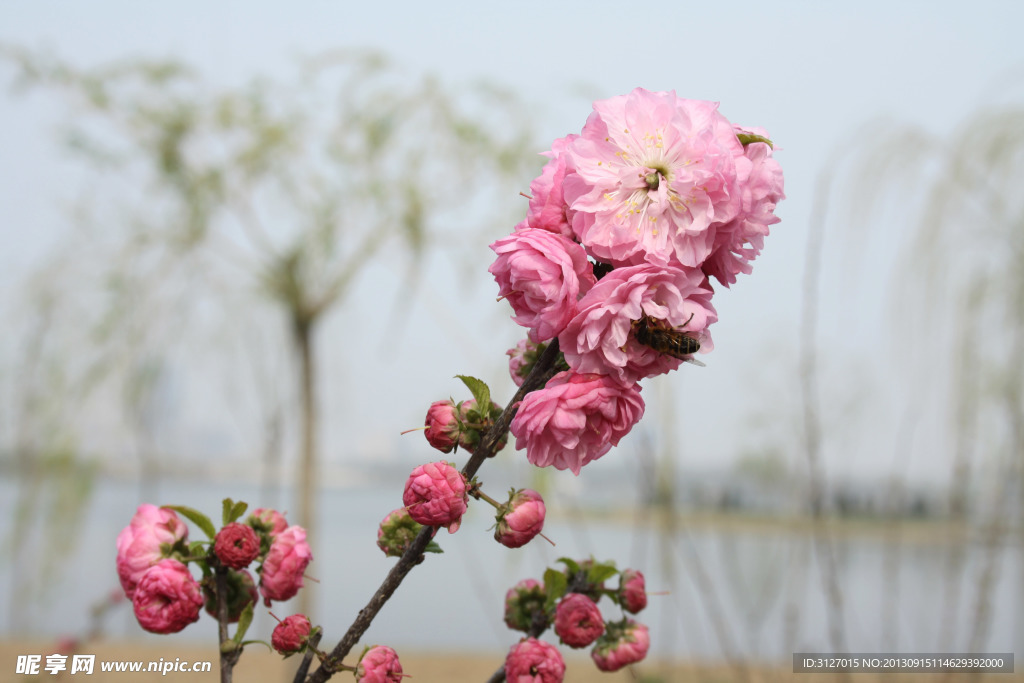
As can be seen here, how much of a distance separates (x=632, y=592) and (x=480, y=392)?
212 mm

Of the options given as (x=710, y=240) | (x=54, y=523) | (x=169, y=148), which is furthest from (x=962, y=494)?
(x=54, y=523)

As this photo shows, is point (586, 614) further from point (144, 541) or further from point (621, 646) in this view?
point (144, 541)

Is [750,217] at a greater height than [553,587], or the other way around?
[750,217]

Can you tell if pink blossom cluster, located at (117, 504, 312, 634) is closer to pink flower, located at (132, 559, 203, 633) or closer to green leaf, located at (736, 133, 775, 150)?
pink flower, located at (132, 559, 203, 633)

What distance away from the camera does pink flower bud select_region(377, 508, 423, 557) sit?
0.47 metres

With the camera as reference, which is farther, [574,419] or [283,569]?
[283,569]

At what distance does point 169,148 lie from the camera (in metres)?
2.89

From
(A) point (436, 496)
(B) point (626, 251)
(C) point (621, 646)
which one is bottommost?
(C) point (621, 646)

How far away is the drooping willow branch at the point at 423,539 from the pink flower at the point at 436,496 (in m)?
0.02

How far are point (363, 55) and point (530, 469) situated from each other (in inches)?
69.2

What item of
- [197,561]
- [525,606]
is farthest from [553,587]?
[197,561]

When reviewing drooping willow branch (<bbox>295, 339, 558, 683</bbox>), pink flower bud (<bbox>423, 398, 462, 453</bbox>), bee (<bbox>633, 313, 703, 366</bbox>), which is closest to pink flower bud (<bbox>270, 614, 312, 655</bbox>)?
drooping willow branch (<bbox>295, 339, 558, 683</bbox>)

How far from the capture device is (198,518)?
1.69ft

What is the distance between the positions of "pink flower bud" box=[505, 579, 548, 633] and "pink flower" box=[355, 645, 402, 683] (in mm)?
122
